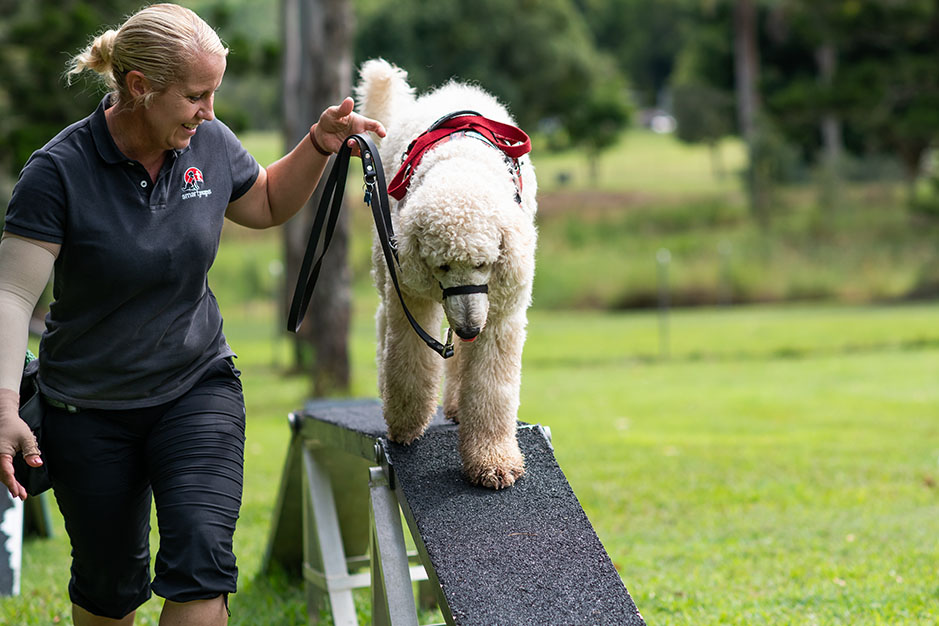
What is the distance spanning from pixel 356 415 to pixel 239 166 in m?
1.59

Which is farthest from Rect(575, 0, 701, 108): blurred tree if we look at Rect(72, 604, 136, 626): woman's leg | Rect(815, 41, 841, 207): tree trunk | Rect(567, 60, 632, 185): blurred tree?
Rect(72, 604, 136, 626): woman's leg

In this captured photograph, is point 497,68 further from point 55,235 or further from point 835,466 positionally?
point 55,235

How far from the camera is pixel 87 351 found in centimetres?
313

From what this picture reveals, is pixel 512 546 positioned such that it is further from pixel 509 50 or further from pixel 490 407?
pixel 509 50

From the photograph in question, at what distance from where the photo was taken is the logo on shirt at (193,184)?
10.5 ft

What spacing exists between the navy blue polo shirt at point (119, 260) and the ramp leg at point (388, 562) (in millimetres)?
783

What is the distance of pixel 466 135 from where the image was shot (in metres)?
3.64

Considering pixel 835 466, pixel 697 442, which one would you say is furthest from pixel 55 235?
pixel 697 442

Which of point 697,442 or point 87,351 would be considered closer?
point 87,351

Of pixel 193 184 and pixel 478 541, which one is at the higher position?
pixel 193 184

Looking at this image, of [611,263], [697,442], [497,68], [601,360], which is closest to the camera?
[697,442]

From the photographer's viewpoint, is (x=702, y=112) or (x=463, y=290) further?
(x=702, y=112)

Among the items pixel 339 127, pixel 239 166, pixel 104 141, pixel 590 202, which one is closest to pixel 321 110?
pixel 339 127

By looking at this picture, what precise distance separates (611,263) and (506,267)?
24310 millimetres
